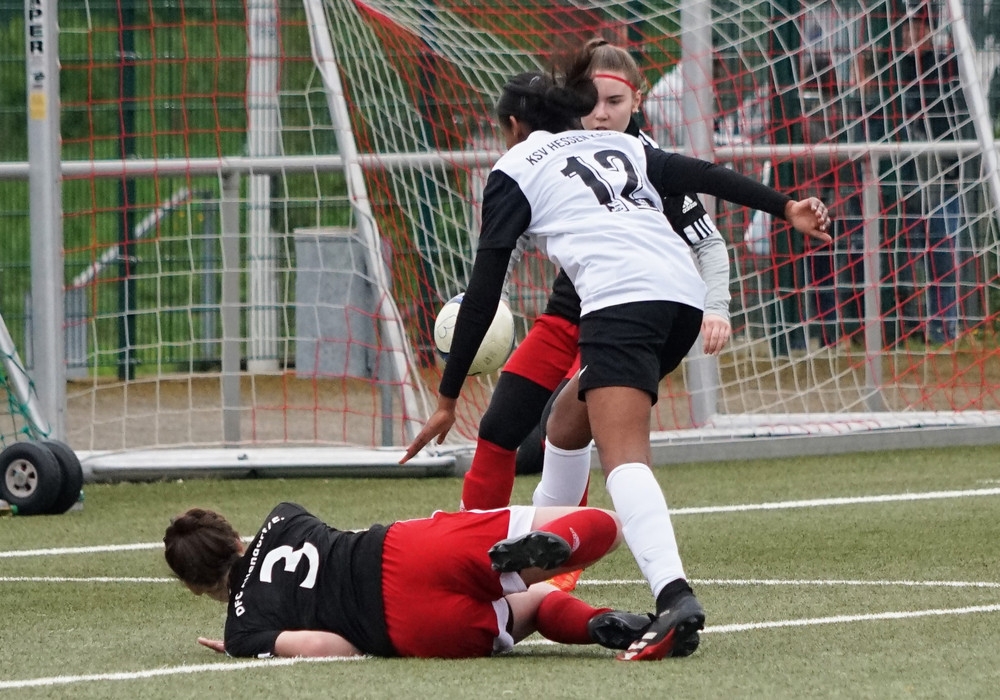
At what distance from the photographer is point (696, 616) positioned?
4.16m

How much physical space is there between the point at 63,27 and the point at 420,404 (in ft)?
10.7

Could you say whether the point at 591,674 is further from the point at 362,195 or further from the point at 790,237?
the point at 790,237

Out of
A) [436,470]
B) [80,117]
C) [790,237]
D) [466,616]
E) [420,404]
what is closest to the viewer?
[466,616]

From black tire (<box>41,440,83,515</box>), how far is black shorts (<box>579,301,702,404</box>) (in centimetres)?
371

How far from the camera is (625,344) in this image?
4.45 metres

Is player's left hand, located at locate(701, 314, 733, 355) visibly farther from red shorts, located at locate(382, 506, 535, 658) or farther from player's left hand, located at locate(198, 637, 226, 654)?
player's left hand, located at locate(198, 637, 226, 654)

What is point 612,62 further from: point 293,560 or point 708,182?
point 293,560

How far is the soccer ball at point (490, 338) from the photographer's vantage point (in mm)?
6945

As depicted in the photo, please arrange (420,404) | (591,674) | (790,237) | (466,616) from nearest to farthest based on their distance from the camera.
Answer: (591,674)
(466,616)
(420,404)
(790,237)

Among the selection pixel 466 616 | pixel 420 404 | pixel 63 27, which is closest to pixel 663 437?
pixel 420 404

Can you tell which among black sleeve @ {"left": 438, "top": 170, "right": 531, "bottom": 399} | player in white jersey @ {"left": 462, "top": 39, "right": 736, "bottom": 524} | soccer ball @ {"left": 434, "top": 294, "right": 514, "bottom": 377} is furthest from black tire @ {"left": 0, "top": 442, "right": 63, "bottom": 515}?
black sleeve @ {"left": 438, "top": 170, "right": 531, "bottom": 399}

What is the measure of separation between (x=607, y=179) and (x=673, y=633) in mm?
1214

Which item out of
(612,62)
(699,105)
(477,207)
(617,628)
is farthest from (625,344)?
(699,105)

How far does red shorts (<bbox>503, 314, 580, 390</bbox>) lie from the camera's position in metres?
5.23
